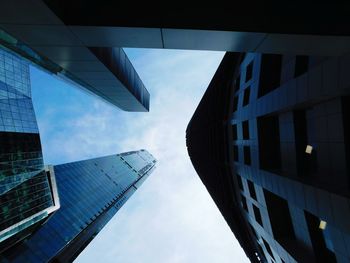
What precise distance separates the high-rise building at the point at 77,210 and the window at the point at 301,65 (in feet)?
170

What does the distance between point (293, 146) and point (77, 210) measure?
7374 cm

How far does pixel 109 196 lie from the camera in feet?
354

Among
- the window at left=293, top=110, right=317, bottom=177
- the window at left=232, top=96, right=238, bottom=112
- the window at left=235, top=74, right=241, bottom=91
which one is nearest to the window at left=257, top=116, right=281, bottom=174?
the window at left=293, top=110, right=317, bottom=177

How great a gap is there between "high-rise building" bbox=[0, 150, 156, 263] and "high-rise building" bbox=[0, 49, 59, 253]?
2.78 metres

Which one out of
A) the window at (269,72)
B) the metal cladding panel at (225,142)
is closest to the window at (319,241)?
the window at (269,72)

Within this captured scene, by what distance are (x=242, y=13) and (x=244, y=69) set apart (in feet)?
74.0

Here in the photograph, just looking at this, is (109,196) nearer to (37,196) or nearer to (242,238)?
(37,196)

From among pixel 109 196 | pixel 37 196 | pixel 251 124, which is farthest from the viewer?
pixel 109 196

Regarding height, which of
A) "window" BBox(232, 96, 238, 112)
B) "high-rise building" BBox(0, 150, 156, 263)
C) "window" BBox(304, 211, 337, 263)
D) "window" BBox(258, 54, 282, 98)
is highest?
"window" BBox(258, 54, 282, 98)

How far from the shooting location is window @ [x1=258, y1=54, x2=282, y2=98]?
21.8m

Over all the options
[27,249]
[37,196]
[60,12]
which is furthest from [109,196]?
[60,12]

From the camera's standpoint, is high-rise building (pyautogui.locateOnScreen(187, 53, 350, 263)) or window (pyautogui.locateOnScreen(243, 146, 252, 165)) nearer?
high-rise building (pyautogui.locateOnScreen(187, 53, 350, 263))

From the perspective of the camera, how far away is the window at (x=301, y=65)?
55.3 feet

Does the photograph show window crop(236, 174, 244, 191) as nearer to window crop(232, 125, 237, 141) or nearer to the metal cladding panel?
the metal cladding panel
